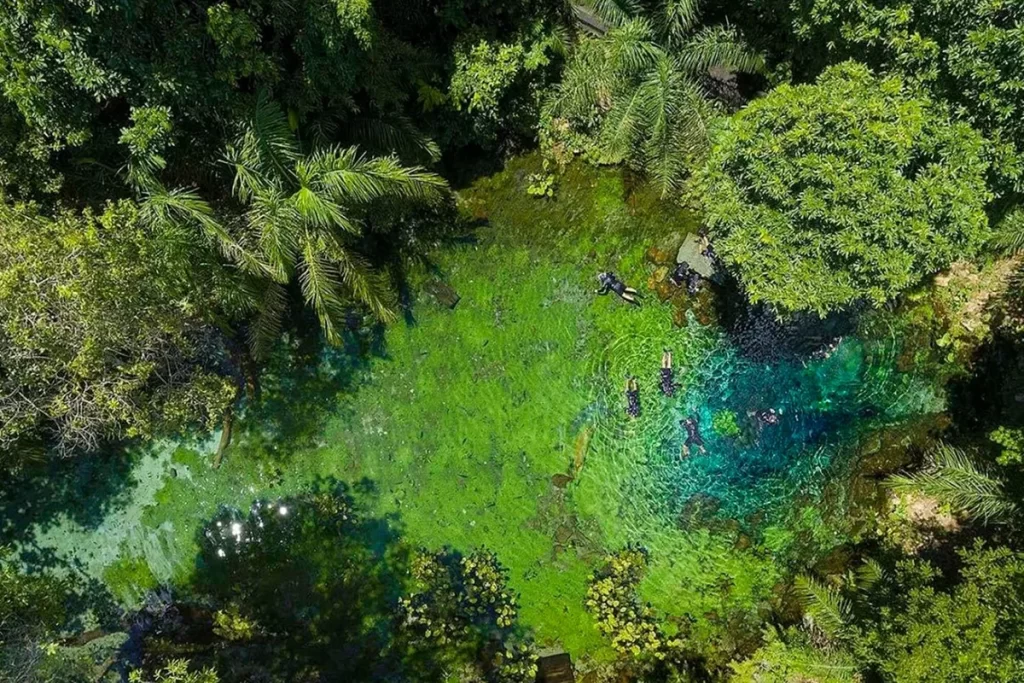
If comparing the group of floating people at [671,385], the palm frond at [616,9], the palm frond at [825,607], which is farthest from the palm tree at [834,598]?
the palm frond at [616,9]

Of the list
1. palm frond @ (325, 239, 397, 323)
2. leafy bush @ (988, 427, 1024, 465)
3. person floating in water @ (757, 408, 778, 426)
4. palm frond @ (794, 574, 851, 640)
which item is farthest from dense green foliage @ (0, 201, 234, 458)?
leafy bush @ (988, 427, 1024, 465)

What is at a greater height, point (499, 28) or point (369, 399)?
point (499, 28)

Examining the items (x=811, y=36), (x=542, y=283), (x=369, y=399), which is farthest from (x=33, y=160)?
(x=811, y=36)

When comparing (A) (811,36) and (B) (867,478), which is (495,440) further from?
(A) (811,36)

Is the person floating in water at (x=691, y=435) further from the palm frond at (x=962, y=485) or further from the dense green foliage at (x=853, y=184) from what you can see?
the dense green foliage at (x=853, y=184)

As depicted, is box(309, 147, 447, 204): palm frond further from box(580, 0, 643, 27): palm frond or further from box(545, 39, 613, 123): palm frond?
box(580, 0, 643, 27): palm frond

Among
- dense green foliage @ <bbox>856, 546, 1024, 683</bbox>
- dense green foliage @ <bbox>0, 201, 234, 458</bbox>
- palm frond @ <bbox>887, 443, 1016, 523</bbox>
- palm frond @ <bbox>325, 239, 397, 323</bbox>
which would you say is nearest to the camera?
dense green foliage @ <bbox>0, 201, 234, 458</bbox>

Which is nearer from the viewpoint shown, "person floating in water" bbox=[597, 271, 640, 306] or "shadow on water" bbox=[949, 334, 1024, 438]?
"shadow on water" bbox=[949, 334, 1024, 438]
